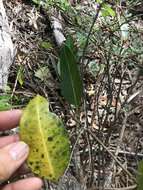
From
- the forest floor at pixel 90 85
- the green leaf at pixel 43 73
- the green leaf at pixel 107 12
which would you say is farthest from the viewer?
the green leaf at pixel 107 12

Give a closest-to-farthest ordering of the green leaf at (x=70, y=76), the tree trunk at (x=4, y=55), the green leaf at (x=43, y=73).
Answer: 1. the green leaf at (x=70, y=76)
2. the tree trunk at (x=4, y=55)
3. the green leaf at (x=43, y=73)

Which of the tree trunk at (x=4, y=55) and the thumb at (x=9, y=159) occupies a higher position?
the tree trunk at (x=4, y=55)

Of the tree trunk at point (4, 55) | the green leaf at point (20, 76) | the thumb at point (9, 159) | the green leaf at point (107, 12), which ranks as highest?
the green leaf at point (107, 12)

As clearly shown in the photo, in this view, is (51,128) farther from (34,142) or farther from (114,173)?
(114,173)

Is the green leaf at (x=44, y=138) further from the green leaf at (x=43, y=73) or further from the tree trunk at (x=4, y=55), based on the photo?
the green leaf at (x=43, y=73)

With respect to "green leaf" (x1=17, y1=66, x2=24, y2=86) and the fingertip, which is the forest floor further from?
the fingertip

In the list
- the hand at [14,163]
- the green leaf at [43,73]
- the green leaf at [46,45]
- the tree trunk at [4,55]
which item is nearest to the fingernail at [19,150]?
the hand at [14,163]

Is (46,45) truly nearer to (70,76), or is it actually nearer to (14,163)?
(70,76)
